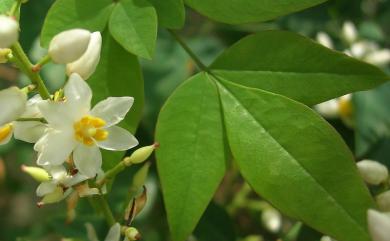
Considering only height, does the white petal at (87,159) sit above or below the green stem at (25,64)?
below

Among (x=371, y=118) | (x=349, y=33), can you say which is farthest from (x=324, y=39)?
(x=371, y=118)

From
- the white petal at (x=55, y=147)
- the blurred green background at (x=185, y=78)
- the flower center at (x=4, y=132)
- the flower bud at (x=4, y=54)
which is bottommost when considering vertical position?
the blurred green background at (x=185, y=78)

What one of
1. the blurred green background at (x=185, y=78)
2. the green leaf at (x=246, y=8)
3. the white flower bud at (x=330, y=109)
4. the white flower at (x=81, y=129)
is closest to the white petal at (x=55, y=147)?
the white flower at (x=81, y=129)

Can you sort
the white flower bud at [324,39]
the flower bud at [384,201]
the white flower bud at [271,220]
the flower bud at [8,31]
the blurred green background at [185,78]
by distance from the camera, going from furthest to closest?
the white flower bud at [324,39] < the white flower bud at [271,220] < the blurred green background at [185,78] < the flower bud at [384,201] < the flower bud at [8,31]

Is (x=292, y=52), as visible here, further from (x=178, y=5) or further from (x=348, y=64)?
(x=178, y=5)

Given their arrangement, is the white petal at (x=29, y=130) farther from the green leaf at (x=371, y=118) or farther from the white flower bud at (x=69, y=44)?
the green leaf at (x=371, y=118)

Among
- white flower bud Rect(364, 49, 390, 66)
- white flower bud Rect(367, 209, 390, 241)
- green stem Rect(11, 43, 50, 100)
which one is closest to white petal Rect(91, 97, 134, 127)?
green stem Rect(11, 43, 50, 100)
